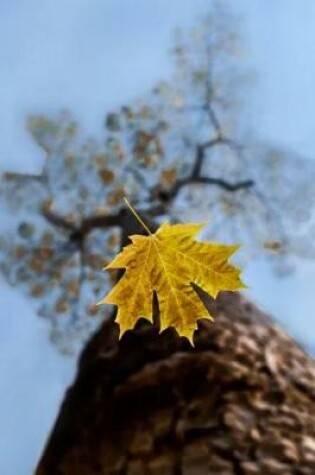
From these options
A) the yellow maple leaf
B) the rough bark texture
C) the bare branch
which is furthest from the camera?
the bare branch

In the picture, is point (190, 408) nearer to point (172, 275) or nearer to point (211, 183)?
point (172, 275)

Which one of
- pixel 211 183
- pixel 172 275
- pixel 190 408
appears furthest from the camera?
pixel 211 183

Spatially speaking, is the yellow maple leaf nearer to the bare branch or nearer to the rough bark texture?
the rough bark texture

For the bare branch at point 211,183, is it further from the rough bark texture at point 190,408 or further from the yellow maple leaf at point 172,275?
the yellow maple leaf at point 172,275

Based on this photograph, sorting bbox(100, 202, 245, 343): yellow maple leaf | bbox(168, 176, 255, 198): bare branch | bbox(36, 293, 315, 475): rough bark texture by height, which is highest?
bbox(168, 176, 255, 198): bare branch

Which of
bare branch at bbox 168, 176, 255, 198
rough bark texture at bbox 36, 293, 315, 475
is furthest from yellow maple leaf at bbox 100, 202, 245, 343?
bare branch at bbox 168, 176, 255, 198

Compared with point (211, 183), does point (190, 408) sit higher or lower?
lower

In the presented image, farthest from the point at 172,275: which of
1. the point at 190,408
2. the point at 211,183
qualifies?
the point at 211,183
